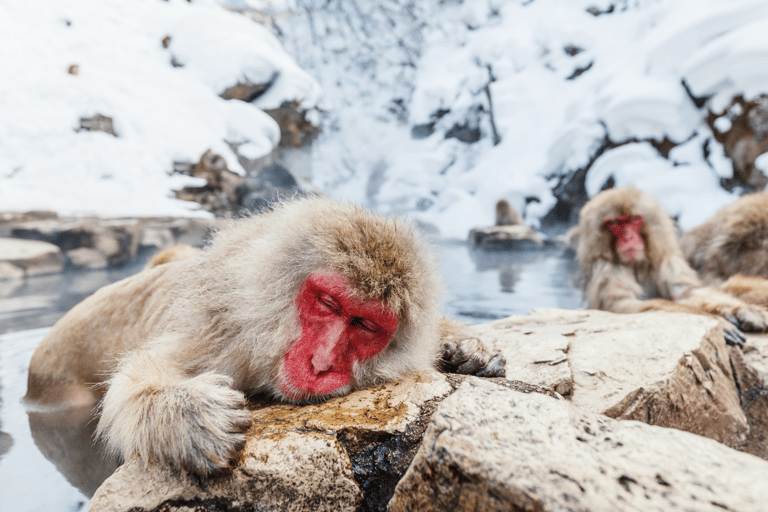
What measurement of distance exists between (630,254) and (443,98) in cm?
1942

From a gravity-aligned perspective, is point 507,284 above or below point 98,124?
below

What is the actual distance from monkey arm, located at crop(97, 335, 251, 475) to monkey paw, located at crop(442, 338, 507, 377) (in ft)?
2.77

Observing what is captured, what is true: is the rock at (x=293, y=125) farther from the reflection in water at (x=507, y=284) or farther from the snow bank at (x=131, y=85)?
the reflection in water at (x=507, y=284)

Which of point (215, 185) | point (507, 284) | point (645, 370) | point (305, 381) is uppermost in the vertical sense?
point (215, 185)

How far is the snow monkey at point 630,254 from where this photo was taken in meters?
3.46

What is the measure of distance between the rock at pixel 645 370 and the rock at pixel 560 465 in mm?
659

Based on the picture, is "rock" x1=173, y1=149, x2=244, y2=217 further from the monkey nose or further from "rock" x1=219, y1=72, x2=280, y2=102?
the monkey nose

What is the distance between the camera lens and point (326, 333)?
4.38ft

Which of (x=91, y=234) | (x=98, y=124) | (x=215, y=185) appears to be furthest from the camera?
(x=215, y=185)

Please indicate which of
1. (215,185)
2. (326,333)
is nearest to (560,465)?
(326,333)

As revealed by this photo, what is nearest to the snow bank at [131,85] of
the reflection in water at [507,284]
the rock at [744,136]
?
the reflection in water at [507,284]

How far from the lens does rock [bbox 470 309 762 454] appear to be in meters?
1.61

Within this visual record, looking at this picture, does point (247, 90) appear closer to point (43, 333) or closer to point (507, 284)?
point (507, 284)

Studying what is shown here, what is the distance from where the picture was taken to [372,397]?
1404 mm
